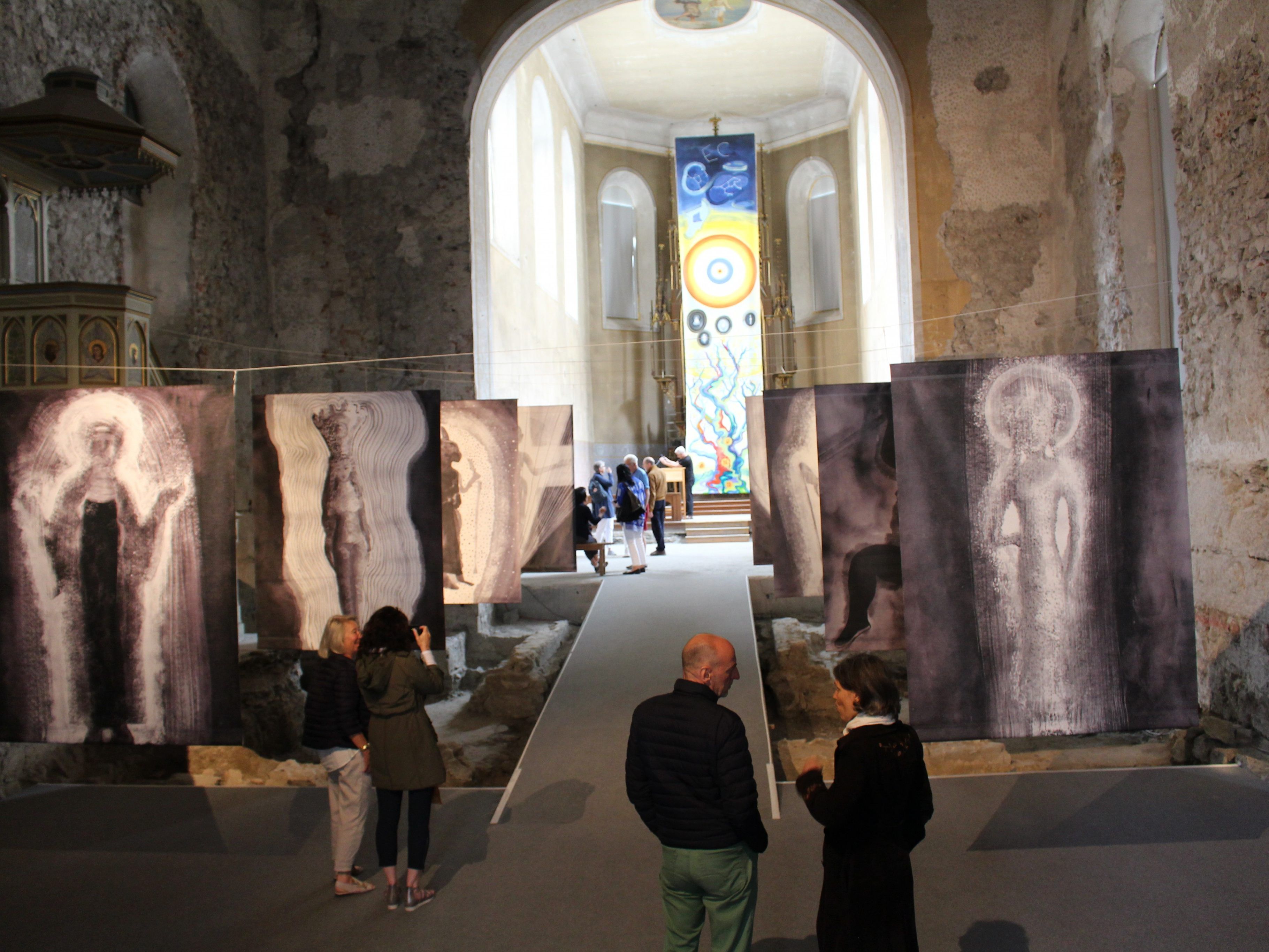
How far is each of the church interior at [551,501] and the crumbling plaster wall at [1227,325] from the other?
0.09 feet

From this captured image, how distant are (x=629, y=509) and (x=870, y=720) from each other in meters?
6.87

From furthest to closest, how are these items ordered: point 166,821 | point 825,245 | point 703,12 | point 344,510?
point 825,245 → point 703,12 → point 344,510 → point 166,821

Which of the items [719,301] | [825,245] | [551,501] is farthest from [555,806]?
[825,245]

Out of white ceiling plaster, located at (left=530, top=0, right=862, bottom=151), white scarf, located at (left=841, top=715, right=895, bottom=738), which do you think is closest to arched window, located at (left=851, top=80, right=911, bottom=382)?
white ceiling plaster, located at (left=530, top=0, right=862, bottom=151)

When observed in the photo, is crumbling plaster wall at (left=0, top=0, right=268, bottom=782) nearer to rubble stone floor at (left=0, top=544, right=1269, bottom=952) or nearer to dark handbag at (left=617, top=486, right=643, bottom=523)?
rubble stone floor at (left=0, top=544, right=1269, bottom=952)

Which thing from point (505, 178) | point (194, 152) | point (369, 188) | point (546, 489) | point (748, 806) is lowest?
point (748, 806)

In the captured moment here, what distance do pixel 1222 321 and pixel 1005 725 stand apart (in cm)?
269

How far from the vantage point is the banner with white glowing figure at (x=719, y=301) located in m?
16.2

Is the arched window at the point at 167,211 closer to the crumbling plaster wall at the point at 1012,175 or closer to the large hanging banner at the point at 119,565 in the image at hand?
the large hanging banner at the point at 119,565

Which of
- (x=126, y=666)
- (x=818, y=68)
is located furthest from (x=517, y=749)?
(x=818, y=68)

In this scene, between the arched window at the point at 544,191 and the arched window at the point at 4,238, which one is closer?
the arched window at the point at 4,238

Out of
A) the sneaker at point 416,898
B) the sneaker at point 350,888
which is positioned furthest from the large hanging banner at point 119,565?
the sneaker at point 416,898

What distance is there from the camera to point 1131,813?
3.92 metres

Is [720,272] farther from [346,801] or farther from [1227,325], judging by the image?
[346,801]
